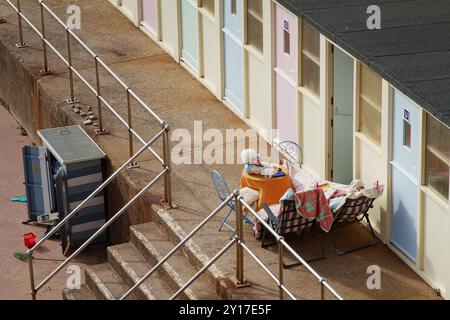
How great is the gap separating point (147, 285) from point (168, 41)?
235 inches

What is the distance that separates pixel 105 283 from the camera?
15391 millimetres

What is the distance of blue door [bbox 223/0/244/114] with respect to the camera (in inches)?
698

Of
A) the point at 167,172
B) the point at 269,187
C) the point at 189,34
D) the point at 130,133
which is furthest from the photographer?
the point at 189,34

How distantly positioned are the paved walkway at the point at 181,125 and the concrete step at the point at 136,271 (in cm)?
57

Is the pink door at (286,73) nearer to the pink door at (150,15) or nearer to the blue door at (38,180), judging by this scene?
the blue door at (38,180)

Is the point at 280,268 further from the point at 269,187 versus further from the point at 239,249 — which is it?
the point at 269,187

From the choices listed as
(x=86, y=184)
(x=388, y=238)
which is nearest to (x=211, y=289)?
(x=388, y=238)

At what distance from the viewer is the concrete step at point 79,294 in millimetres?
15462

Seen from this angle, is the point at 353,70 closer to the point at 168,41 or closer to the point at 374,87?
the point at 374,87

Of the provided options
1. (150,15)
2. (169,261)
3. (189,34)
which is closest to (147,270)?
(169,261)

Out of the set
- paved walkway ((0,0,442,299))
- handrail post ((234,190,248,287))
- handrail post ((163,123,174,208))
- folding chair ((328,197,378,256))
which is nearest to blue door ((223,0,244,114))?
paved walkway ((0,0,442,299))

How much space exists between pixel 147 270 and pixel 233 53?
3807 mm

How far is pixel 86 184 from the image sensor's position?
17078 millimetres

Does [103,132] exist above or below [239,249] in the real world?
above
